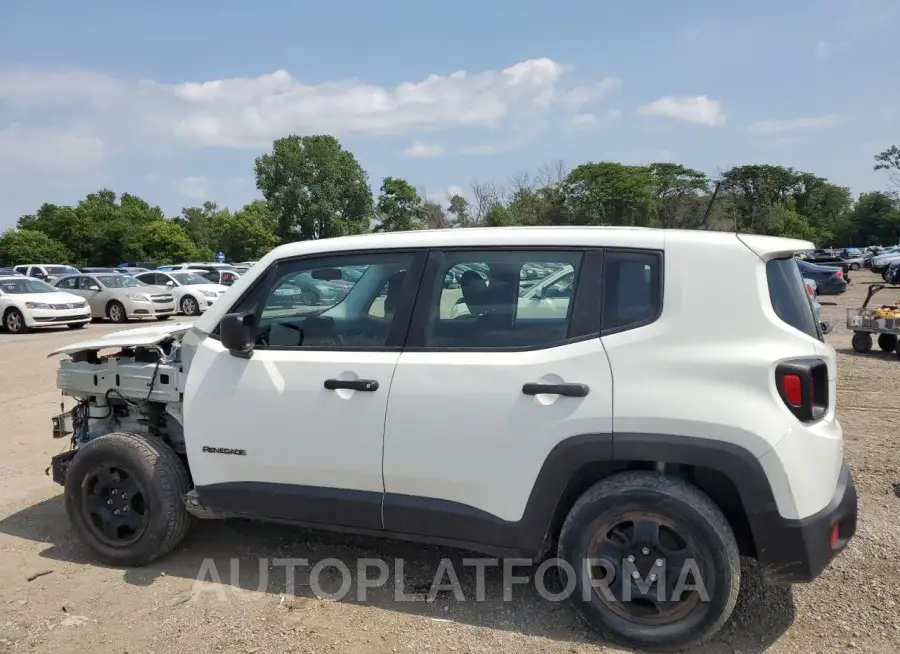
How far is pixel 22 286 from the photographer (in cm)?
1741

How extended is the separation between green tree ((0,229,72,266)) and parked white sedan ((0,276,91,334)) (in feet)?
130

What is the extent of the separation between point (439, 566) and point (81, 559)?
210 cm

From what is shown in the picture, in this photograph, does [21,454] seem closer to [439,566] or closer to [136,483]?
[136,483]

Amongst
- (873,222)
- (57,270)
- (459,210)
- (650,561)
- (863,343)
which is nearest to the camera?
(650,561)

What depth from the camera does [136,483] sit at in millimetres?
3703

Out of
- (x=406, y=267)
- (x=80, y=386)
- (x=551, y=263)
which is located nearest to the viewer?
(x=551, y=263)

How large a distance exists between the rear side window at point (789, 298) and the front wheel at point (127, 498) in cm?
318

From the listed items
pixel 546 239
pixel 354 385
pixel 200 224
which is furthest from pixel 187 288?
pixel 200 224

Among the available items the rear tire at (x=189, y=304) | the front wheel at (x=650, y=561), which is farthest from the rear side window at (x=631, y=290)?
the rear tire at (x=189, y=304)

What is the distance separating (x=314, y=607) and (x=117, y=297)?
18.2 metres

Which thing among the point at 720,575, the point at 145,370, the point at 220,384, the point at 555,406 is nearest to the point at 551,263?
the point at 555,406

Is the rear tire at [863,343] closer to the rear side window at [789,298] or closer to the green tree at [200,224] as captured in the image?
the rear side window at [789,298]

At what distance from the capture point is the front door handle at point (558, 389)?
9.37ft

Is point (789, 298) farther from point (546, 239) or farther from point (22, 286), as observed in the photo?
point (22, 286)
